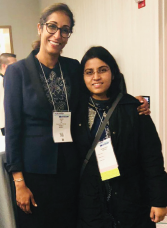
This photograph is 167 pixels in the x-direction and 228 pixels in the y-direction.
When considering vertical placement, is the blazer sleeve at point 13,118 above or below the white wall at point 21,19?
below

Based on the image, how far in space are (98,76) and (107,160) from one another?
423 mm

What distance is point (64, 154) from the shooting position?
47.1 inches

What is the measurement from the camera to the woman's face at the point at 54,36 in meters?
1.16

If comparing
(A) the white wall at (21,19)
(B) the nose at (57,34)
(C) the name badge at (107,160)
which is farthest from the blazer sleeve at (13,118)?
(A) the white wall at (21,19)

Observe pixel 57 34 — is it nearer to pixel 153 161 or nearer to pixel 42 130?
pixel 42 130

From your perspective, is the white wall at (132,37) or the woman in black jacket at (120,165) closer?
the woman in black jacket at (120,165)

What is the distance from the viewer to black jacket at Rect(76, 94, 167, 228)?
112cm

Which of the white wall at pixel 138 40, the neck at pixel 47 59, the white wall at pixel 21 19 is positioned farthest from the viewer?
the white wall at pixel 21 19

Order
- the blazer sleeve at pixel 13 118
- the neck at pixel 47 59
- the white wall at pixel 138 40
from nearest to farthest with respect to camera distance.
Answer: the blazer sleeve at pixel 13 118, the neck at pixel 47 59, the white wall at pixel 138 40

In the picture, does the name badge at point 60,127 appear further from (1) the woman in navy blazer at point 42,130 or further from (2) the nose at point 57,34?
(2) the nose at point 57,34

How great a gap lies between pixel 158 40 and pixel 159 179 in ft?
4.09

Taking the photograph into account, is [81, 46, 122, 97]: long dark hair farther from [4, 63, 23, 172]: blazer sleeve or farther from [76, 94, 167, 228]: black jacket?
[4, 63, 23, 172]: blazer sleeve

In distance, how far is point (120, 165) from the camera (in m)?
1.13

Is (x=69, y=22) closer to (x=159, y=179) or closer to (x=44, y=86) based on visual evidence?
(x=44, y=86)
